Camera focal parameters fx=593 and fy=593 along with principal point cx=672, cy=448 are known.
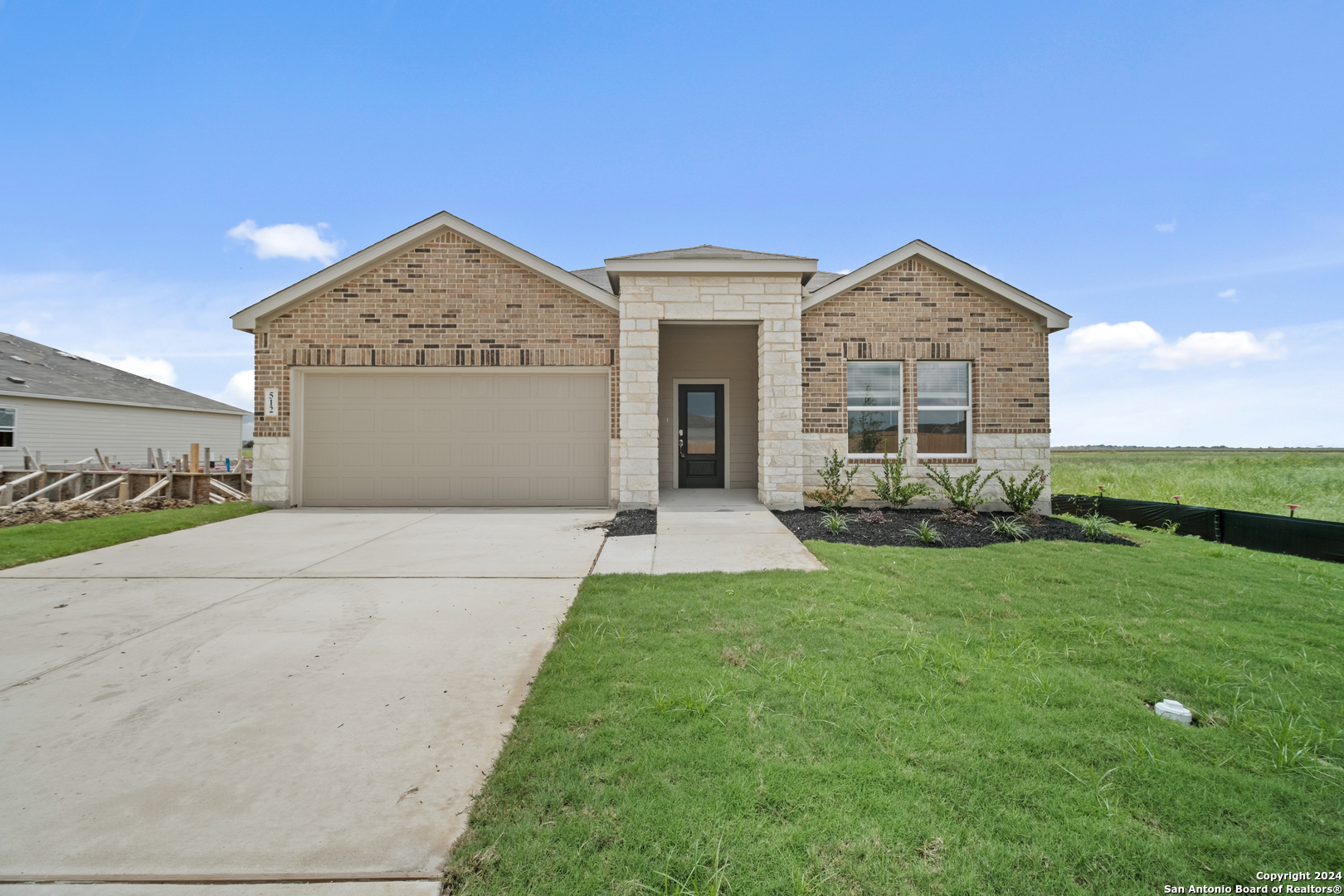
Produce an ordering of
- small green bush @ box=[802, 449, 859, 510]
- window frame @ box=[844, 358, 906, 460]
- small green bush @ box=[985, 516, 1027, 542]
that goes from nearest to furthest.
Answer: small green bush @ box=[985, 516, 1027, 542] < small green bush @ box=[802, 449, 859, 510] < window frame @ box=[844, 358, 906, 460]

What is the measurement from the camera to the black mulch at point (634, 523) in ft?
26.9

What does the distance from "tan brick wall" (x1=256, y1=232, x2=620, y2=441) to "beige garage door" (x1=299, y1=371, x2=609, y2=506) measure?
43cm

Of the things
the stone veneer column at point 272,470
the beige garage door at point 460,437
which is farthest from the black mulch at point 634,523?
the stone veneer column at point 272,470

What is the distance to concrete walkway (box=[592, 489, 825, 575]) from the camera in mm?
6176

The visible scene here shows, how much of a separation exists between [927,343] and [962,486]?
271 cm

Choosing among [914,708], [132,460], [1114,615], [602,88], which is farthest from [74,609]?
[132,460]

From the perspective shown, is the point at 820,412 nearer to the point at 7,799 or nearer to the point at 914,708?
the point at 914,708

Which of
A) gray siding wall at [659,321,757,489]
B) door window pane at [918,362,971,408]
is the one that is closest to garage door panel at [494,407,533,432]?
gray siding wall at [659,321,757,489]

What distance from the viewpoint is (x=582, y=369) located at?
10.7 meters

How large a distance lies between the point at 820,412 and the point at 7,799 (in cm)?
1010

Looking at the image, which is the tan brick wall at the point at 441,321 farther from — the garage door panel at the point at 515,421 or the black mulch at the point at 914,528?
the black mulch at the point at 914,528

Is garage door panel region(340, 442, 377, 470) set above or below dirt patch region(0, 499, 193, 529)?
above

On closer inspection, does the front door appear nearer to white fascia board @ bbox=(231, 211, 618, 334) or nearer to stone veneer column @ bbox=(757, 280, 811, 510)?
stone veneer column @ bbox=(757, 280, 811, 510)

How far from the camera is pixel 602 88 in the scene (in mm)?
12711
